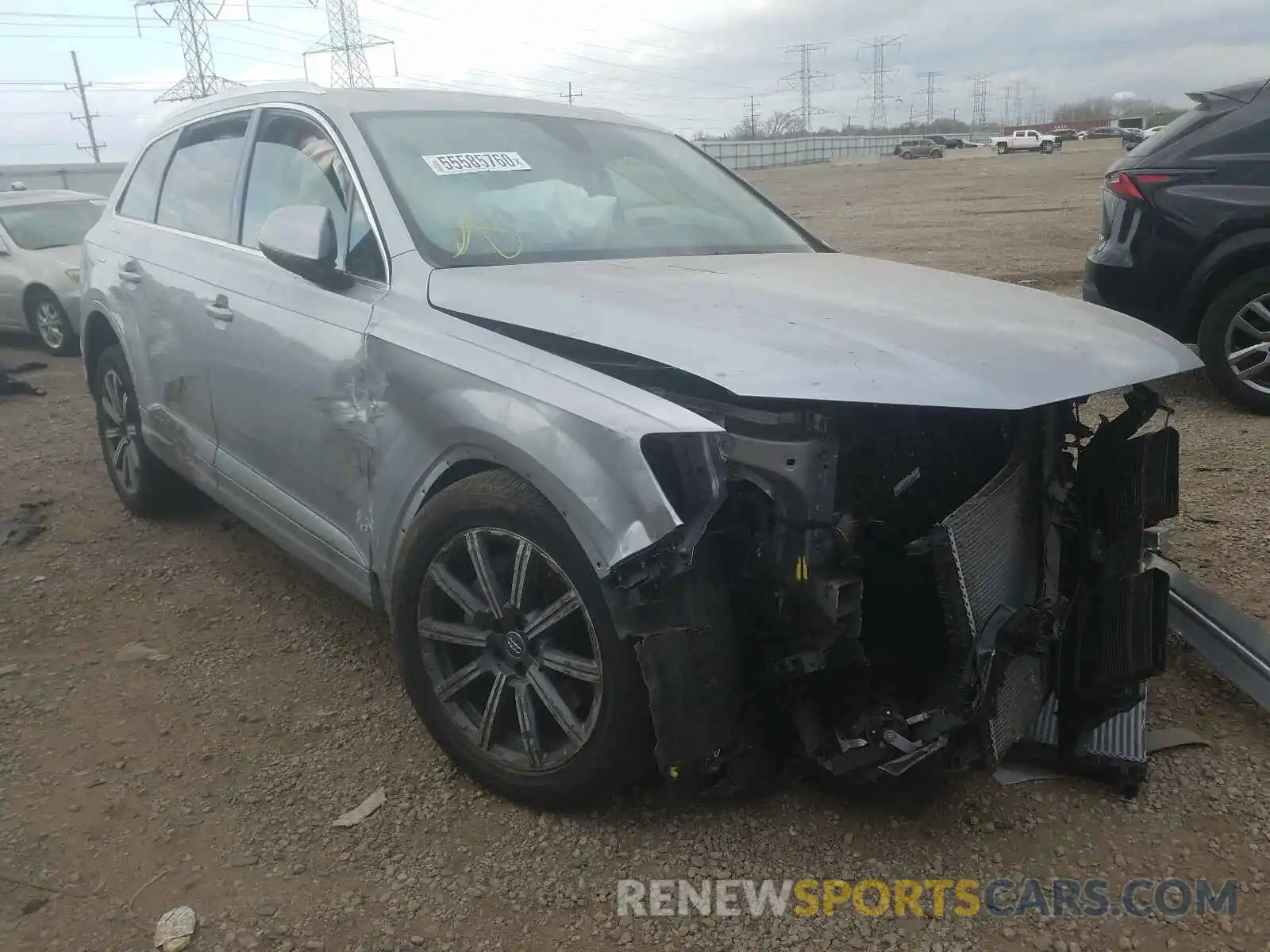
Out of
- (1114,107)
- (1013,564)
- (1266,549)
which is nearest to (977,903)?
(1013,564)

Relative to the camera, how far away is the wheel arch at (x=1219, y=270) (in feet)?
17.1

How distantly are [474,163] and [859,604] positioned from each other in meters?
1.84

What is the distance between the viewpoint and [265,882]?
7.57ft

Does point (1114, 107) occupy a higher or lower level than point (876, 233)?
higher

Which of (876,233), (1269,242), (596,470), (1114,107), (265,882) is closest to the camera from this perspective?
(596,470)

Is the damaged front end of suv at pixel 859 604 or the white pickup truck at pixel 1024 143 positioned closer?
the damaged front end of suv at pixel 859 604

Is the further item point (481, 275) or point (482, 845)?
point (481, 275)

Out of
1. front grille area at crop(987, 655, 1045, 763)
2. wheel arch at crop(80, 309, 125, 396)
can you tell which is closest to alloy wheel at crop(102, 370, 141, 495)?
wheel arch at crop(80, 309, 125, 396)

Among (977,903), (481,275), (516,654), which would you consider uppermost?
(481,275)

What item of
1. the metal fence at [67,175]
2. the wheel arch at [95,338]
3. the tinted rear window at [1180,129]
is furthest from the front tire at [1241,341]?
the metal fence at [67,175]

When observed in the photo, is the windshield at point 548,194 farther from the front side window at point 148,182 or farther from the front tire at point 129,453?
the front tire at point 129,453

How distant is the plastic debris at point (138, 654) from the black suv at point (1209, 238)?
201 inches

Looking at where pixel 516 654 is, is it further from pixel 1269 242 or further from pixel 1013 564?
pixel 1269 242

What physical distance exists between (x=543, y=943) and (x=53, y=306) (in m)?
9.56
